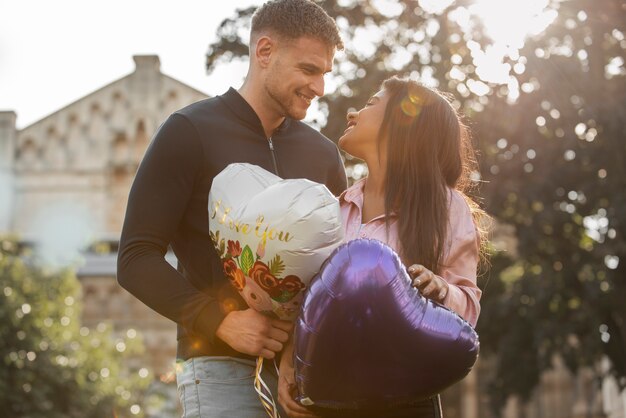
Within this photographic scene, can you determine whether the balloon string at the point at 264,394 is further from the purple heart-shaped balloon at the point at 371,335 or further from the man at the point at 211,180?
the purple heart-shaped balloon at the point at 371,335

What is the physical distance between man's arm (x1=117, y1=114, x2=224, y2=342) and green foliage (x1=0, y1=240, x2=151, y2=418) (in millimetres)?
16578

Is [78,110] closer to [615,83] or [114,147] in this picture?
[114,147]

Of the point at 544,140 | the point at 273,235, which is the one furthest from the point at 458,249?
the point at 544,140

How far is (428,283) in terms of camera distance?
9.84 ft

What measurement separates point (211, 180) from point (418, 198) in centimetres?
74

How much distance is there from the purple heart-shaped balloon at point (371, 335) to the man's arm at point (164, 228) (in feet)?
1.64

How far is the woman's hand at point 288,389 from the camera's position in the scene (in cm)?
304

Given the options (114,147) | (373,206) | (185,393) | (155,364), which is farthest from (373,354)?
(114,147)

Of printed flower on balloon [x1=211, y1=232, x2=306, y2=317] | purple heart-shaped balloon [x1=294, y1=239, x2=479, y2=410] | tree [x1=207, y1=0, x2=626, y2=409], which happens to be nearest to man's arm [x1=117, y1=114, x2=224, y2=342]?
printed flower on balloon [x1=211, y1=232, x2=306, y2=317]

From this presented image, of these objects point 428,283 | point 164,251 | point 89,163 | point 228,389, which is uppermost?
point 428,283

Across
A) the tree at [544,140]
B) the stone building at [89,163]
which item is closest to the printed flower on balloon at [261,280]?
the tree at [544,140]

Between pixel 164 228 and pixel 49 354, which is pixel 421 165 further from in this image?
pixel 49 354

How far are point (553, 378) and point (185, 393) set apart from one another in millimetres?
33572

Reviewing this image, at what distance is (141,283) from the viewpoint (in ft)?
10.8
